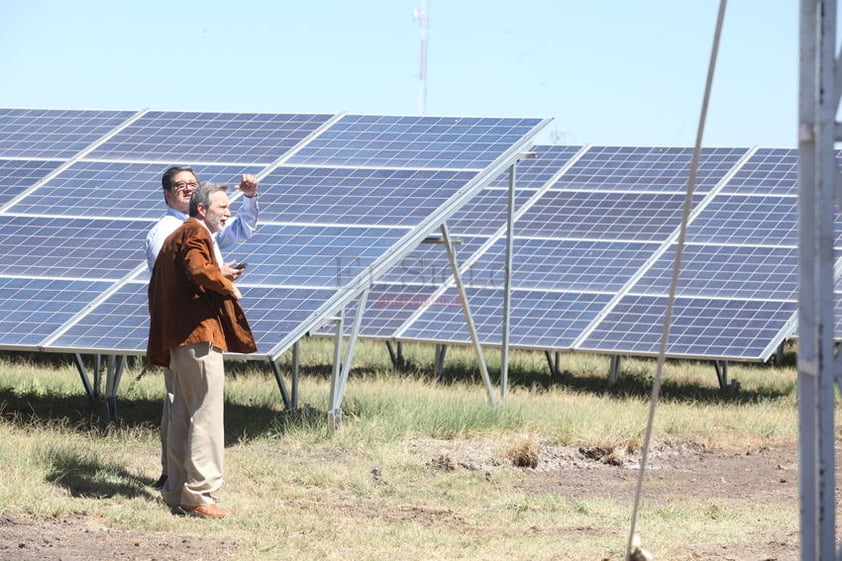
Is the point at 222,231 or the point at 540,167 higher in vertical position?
the point at 222,231

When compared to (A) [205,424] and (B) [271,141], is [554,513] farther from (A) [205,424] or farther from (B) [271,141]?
(B) [271,141]

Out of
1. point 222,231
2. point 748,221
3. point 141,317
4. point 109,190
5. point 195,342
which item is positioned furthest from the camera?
point 748,221

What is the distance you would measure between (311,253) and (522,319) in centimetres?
446

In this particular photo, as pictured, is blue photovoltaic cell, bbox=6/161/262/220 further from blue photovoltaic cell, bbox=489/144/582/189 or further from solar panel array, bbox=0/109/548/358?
blue photovoltaic cell, bbox=489/144/582/189

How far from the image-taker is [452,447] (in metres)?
9.68

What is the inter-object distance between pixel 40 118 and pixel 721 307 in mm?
7650

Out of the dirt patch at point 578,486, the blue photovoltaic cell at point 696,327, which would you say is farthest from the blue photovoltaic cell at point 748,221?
the dirt patch at point 578,486

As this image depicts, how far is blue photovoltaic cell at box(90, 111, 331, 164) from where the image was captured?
40.3 feet

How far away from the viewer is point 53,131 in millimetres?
13602

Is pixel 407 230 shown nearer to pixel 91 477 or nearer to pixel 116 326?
pixel 116 326

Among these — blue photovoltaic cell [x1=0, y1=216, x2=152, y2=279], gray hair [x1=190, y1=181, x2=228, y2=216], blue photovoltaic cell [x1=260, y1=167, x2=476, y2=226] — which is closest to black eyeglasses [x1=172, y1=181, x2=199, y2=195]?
gray hair [x1=190, y1=181, x2=228, y2=216]

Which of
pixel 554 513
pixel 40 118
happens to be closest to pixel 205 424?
pixel 554 513

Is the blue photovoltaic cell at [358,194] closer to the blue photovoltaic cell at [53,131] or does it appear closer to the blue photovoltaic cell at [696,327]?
the blue photovoltaic cell at [53,131]

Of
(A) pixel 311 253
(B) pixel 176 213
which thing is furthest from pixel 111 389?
(B) pixel 176 213
